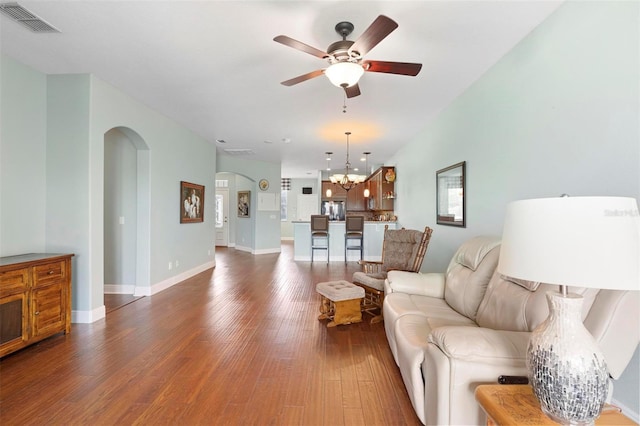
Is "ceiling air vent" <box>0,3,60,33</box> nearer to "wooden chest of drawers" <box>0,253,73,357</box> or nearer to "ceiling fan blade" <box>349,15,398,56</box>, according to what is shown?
"wooden chest of drawers" <box>0,253,73,357</box>

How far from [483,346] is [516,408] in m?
0.31

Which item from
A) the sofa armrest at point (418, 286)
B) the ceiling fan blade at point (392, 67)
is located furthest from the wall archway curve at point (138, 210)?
the sofa armrest at point (418, 286)

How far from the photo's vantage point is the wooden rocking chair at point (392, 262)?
139 inches

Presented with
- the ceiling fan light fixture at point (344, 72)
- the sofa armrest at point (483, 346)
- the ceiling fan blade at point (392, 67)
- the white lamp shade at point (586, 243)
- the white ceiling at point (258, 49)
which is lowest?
the sofa armrest at point (483, 346)

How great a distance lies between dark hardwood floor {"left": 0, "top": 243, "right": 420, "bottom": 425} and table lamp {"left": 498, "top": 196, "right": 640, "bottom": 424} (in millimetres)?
1020

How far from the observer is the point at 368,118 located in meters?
4.80

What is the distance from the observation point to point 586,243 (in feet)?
3.12

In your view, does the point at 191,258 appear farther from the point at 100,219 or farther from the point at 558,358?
the point at 558,358

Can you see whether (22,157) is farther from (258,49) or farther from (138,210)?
(258,49)

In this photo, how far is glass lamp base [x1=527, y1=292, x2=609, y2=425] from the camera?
99 centimetres

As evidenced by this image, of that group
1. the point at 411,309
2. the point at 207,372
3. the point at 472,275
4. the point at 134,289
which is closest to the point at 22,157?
the point at 134,289

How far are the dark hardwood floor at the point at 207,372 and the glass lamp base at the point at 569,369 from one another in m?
0.98

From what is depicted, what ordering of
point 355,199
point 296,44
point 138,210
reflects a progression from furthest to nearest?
point 355,199
point 138,210
point 296,44

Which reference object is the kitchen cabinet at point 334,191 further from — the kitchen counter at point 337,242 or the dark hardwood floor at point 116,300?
the dark hardwood floor at point 116,300
